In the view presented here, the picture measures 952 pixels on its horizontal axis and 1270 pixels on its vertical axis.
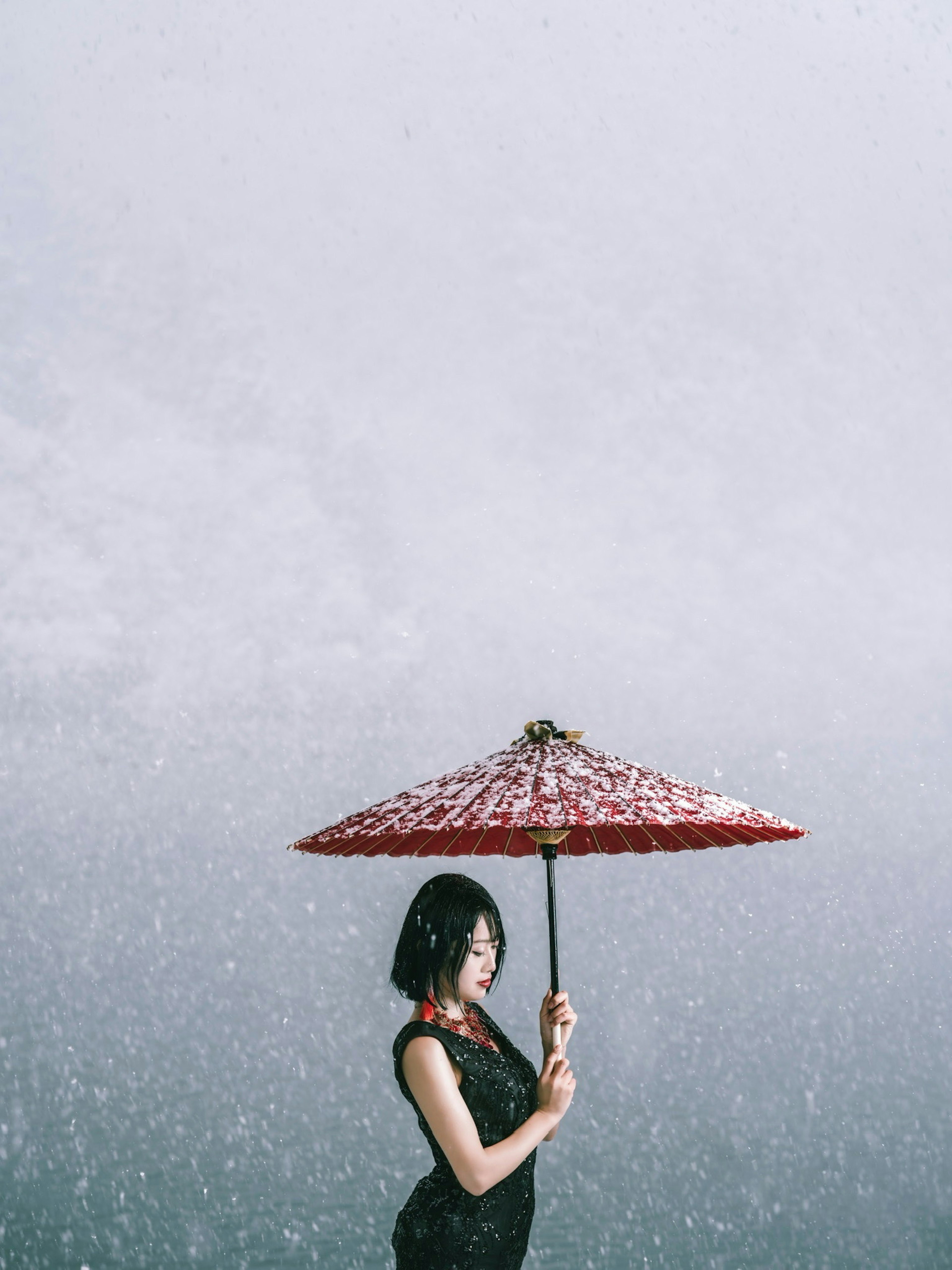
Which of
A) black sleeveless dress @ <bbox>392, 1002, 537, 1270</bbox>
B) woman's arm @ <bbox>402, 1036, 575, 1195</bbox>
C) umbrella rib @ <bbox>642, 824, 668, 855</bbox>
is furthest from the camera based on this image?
umbrella rib @ <bbox>642, 824, 668, 855</bbox>

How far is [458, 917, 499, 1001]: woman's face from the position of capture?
248cm

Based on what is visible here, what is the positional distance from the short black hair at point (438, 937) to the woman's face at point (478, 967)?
15 millimetres

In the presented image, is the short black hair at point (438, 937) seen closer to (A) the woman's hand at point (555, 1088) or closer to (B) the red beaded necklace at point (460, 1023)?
(B) the red beaded necklace at point (460, 1023)

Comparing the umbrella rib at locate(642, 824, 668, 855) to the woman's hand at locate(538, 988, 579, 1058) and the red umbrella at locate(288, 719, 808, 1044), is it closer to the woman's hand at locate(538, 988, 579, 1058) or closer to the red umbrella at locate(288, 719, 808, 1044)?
the red umbrella at locate(288, 719, 808, 1044)

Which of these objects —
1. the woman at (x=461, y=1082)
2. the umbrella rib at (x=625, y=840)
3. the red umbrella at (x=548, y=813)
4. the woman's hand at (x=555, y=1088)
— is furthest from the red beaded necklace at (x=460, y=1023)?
the umbrella rib at (x=625, y=840)

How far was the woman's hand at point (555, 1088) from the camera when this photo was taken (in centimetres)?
246

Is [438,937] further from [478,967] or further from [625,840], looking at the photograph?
[625,840]

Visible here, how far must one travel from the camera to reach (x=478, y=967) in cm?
250

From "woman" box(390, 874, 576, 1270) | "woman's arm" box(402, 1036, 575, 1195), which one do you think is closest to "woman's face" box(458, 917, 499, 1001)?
"woman" box(390, 874, 576, 1270)

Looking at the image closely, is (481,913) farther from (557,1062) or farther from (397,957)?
(557,1062)

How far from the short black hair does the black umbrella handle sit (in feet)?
1.01

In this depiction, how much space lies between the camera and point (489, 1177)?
2.33m

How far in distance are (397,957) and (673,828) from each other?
0.76m

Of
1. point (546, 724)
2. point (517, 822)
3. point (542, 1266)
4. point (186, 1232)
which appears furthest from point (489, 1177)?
point (186, 1232)
